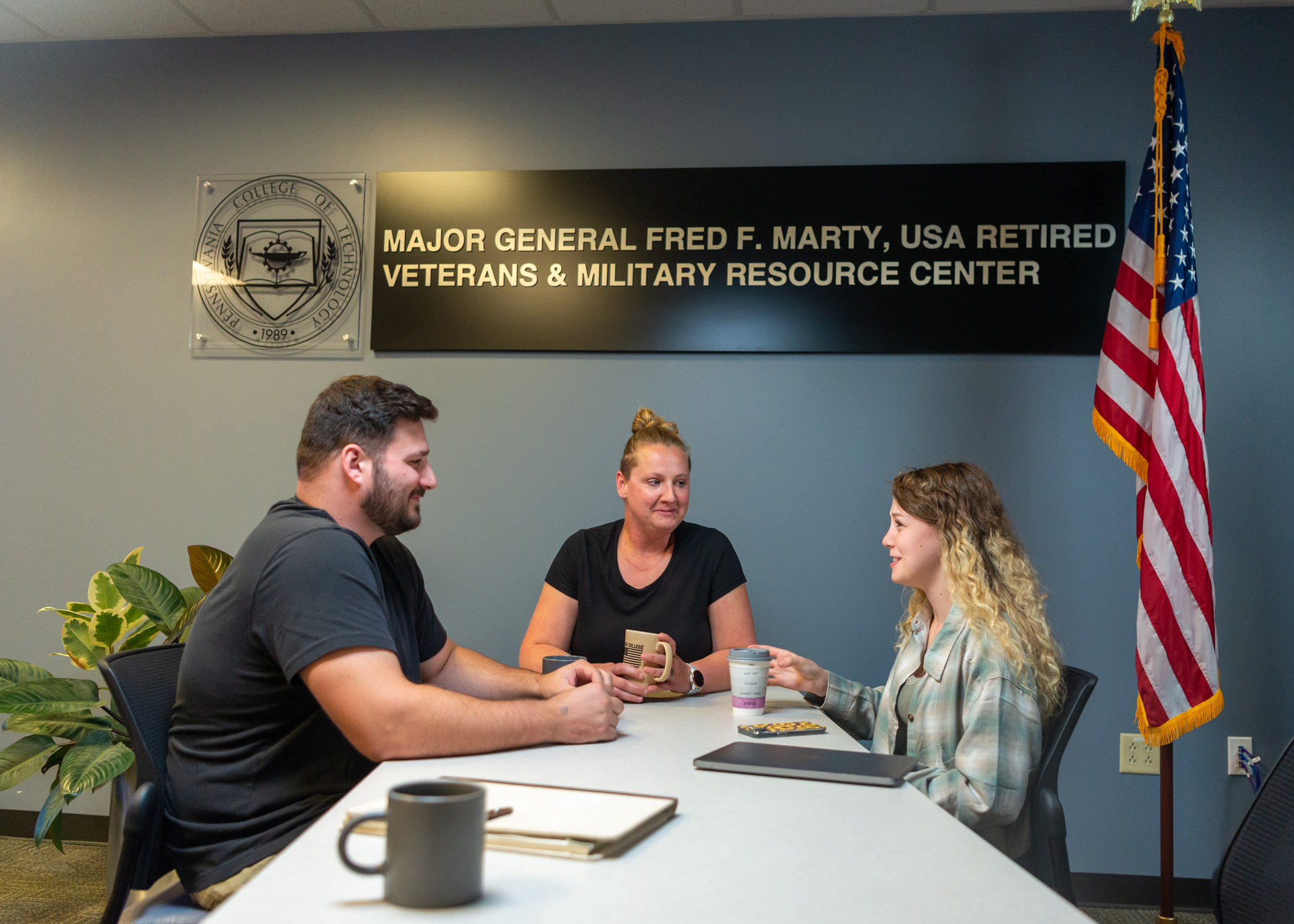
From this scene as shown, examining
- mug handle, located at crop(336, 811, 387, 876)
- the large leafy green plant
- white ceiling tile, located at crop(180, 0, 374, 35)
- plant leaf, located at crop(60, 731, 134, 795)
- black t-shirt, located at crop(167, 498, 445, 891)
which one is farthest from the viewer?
white ceiling tile, located at crop(180, 0, 374, 35)

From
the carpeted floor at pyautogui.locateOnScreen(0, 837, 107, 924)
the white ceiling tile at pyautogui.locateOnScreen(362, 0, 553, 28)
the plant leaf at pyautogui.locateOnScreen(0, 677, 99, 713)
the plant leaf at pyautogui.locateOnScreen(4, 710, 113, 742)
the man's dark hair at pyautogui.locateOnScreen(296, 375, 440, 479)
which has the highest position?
the white ceiling tile at pyautogui.locateOnScreen(362, 0, 553, 28)

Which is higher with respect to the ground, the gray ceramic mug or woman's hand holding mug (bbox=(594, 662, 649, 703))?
the gray ceramic mug

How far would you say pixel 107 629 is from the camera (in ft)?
8.45

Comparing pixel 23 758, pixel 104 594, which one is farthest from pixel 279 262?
pixel 23 758

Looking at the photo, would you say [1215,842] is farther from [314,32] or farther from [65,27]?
[65,27]

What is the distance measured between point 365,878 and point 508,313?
2.37 meters

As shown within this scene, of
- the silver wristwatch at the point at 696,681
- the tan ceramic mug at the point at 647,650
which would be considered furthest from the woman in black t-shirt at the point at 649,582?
the tan ceramic mug at the point at 647,650

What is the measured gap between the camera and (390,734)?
3.95 ft

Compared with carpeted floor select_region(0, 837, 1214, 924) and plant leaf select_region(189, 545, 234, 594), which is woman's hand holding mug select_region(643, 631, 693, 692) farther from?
carpeted floor select_region(0, 837, 1214, 924)

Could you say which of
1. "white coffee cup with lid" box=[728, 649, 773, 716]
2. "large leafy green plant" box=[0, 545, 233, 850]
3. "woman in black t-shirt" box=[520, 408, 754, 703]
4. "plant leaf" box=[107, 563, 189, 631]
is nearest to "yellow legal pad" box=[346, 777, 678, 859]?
"white coffee cup with lid" box=[728, 649, 773, 716]

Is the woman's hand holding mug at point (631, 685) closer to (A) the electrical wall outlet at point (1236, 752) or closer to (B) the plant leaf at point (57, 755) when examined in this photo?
(B) the plant leaf at point (57, 755)

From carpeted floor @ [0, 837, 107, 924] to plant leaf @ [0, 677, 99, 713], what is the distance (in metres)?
0.57

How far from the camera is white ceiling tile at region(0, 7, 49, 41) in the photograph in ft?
10.1

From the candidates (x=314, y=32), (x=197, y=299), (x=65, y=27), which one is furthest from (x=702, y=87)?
(x=65, y=27)
